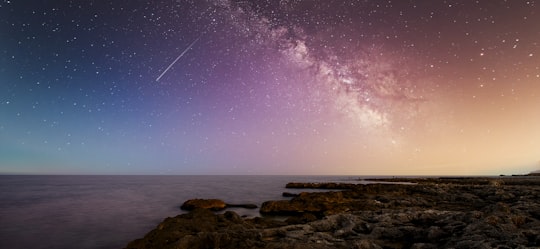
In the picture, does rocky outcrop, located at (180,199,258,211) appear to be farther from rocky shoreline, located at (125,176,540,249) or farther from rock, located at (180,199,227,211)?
rocky shoreline, located at (125,176,540,249)

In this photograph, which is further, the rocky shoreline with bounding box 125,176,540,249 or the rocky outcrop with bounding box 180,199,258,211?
the rocky outcrop with bounding box 180,199,258,211

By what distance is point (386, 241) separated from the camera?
12141 millimetres

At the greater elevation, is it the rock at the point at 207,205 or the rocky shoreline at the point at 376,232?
the rocky shoreline at the point at 376,232

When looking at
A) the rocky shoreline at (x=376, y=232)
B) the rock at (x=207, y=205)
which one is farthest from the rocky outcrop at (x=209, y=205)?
the rocky shoreline at (x=376, y=232)

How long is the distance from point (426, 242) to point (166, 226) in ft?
39.8

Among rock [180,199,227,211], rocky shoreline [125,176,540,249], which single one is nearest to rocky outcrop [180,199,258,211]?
rock [180,199,227,211]

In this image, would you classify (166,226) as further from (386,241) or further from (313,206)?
(313,206)

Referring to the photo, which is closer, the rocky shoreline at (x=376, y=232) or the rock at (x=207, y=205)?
the rocky shoreline at (x=376, y=232)

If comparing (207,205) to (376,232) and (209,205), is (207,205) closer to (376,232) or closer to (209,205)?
(209,205)

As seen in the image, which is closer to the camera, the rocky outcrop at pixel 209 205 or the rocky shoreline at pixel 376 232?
the rocky shoreline at pixel 376 232

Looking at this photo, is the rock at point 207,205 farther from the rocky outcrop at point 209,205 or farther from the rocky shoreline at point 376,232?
the rocky shoreline at point 376,232

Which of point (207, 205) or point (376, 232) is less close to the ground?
point (376, 232)

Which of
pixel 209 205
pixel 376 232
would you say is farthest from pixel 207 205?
pixel 376 232

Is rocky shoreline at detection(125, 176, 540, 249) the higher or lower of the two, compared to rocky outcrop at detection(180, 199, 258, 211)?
higher
